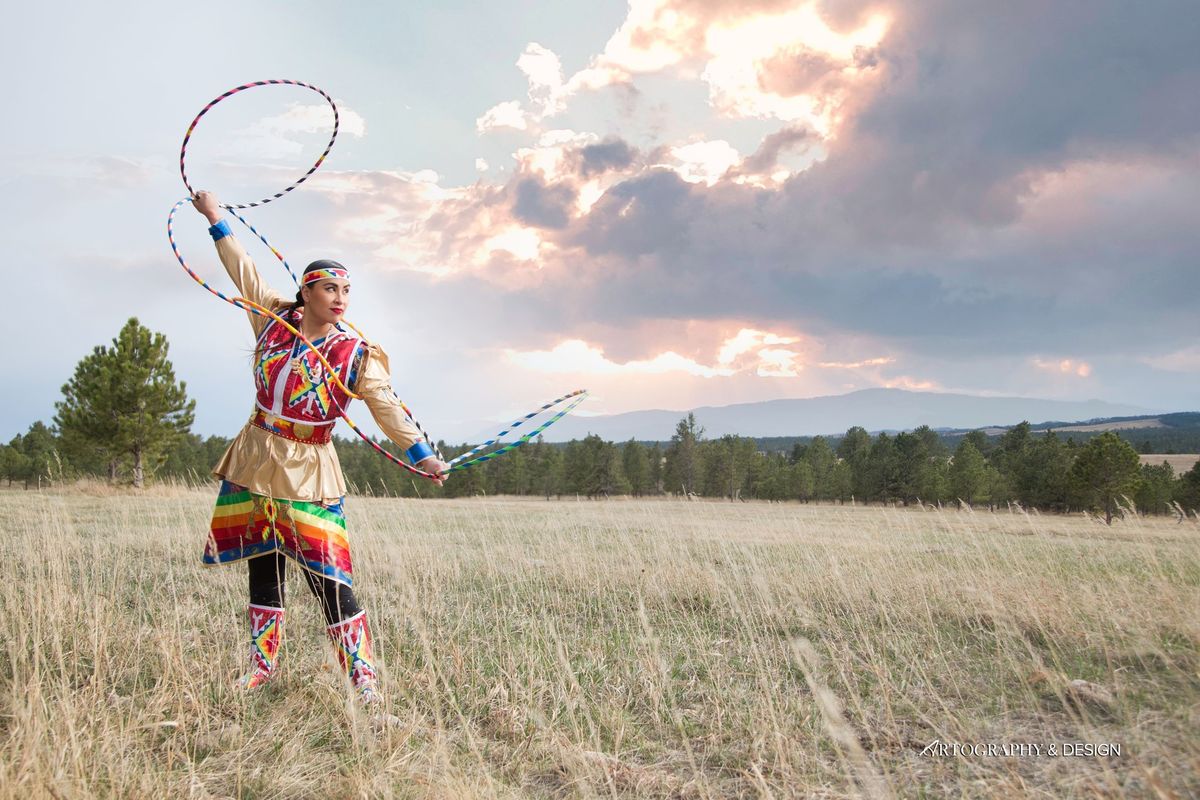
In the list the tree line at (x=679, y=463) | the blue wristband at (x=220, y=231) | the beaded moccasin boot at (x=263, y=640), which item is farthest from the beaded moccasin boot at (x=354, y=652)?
the tree line at (x=679, y=463)

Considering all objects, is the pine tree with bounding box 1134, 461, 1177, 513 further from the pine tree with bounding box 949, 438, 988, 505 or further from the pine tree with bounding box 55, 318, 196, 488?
the pine tree with bounding box 55, 318, 196, 488

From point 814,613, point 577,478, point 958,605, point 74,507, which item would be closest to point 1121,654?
point 958,605

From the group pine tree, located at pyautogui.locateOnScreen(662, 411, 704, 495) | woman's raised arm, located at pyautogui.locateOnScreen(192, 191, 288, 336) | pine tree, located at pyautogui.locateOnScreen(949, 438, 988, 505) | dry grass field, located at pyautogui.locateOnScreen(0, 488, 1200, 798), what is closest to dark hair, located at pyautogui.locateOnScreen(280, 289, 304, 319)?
woman's raised arm, located at pyautogui.locateOnScreen(192, 191, 288, 336)

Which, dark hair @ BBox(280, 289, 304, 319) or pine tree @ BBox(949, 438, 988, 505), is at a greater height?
dark hair @ BBox(280, 289, 304, 319)

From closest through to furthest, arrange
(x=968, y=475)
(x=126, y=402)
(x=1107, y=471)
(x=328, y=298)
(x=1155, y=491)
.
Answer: (x=328, y=298), (x=126, y=402), (x=1107, y=471), (x=1155, y=491), (x=968, y=475)

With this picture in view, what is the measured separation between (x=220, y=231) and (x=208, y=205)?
21 cm

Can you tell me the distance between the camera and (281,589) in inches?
166

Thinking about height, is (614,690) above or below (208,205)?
below

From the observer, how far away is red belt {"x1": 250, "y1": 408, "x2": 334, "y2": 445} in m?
4.04

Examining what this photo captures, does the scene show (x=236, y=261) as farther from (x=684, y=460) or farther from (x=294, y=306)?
(x=684, y=460)

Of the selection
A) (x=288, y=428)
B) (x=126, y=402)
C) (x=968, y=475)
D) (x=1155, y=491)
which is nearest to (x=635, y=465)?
(x=968, y=475)

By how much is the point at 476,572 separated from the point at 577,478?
5985 centimetres

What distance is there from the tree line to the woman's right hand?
39.5 feet

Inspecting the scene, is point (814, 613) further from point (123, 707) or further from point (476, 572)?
point (123, 707)
